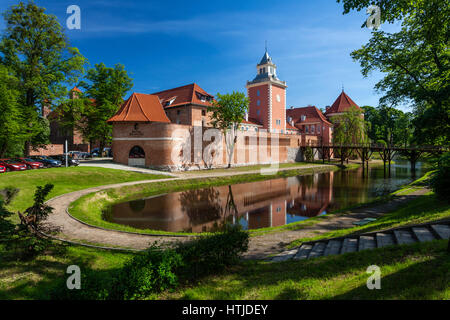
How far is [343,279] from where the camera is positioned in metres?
4.78

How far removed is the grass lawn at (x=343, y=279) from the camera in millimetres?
3988

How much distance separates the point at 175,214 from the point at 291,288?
11838 mm

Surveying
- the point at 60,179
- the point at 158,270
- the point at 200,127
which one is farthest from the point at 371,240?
the point at 200,127

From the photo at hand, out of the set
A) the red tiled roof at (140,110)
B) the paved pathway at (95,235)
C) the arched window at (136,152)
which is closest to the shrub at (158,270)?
the paved pathway at (95,235)

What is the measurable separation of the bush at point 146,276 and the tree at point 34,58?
28.1 m

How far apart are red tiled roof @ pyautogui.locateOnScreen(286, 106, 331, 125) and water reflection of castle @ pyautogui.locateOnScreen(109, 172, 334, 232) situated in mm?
41598

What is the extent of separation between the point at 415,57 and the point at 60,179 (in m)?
27.1

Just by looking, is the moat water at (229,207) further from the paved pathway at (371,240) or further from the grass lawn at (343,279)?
the grass lawn at (343,279)

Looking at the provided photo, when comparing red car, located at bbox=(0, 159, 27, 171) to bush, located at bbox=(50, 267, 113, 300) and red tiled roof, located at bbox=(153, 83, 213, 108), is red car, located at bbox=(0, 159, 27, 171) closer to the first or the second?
red tiled roof, located at bbox=(153, 83, 213, 108)
